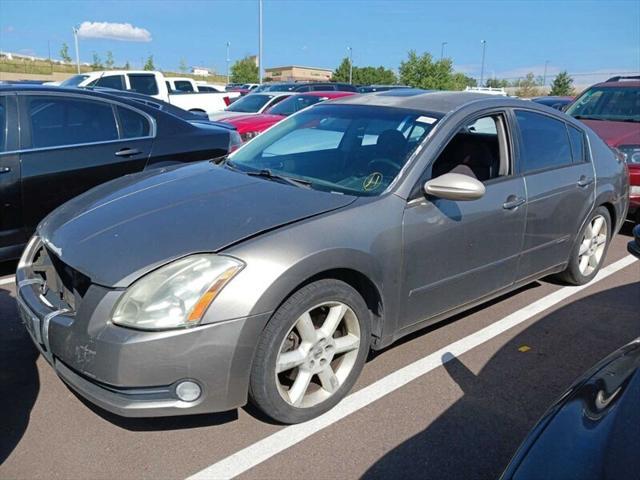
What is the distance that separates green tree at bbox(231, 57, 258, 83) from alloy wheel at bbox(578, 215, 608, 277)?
217 feet

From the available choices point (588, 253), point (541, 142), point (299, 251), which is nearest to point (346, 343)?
point (299, 251)

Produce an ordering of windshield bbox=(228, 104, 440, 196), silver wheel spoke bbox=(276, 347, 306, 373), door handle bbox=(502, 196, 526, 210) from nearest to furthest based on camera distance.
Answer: silver wheel spoke bbox=(276, 347, 306, 373)
windshield bbox=(228, 104, 440, 196)
door handle bbox=(502, 196, 526, 210)

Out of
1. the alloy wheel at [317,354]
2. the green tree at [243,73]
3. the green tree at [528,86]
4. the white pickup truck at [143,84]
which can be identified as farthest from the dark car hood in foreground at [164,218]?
the green tree at [243,73]

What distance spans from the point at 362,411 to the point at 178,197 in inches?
58.7

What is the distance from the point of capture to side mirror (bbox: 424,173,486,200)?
118 inches

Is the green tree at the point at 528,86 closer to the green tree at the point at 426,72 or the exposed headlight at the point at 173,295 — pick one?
the green tree at the point at 426,72

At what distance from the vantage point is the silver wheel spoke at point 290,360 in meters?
2.61

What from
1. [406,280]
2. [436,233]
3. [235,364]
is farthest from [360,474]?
[436,233]

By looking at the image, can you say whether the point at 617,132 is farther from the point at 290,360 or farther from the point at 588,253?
the point at 290,360

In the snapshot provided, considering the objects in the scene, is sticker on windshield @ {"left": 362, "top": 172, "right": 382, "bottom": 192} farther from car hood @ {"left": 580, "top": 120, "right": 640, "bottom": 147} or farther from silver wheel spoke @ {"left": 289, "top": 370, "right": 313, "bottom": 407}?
car hood @ {"left": 580, "top": 120, "right": 640, "bottom": 147}

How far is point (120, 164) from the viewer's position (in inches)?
194

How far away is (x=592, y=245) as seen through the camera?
477 centimetres

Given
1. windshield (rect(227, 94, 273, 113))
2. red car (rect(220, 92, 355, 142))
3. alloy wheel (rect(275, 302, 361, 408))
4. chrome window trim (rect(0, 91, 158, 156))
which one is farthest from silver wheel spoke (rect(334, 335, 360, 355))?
windshield (rect(227, 94, 273, 113))

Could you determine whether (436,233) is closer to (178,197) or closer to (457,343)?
(457,343)
